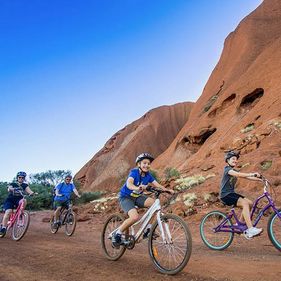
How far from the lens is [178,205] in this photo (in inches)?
569

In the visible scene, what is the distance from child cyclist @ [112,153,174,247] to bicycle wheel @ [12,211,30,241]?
16.6ft

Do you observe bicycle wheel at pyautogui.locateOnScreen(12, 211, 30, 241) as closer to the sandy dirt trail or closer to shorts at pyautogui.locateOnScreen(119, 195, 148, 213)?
the sandy dirt trail

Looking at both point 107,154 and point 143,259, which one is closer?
point 143,259

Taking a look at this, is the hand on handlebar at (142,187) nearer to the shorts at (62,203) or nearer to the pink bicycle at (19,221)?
the pink bicycle at (19,221)

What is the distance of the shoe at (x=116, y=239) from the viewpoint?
6.98 metres

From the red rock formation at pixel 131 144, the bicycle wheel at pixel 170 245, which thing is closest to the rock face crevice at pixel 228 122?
the red rock formation at pixel 131 144

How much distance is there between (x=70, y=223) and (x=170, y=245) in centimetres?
758

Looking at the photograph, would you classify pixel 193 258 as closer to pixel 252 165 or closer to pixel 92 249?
pixel 92 249

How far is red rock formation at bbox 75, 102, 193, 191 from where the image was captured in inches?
2164

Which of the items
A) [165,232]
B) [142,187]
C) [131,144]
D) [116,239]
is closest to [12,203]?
[116,239]

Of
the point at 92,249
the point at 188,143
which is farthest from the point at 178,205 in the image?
the point at 188,143

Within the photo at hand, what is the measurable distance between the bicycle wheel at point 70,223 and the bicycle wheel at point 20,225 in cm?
181

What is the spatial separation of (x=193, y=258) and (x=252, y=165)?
378 inches

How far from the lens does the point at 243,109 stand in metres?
29.7
